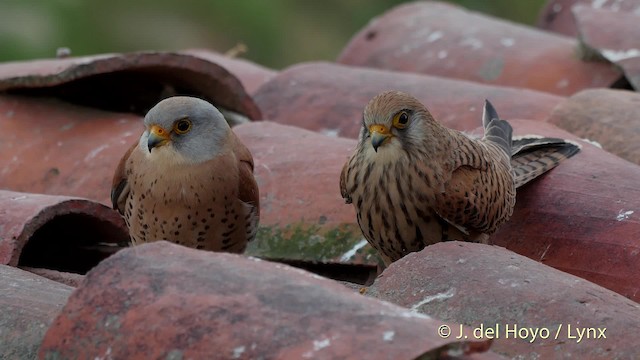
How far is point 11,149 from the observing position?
4.31m

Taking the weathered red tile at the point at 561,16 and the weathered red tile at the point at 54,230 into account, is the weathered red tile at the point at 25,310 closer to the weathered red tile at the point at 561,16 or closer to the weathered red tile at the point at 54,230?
the weathered red tile at the point at 54,230

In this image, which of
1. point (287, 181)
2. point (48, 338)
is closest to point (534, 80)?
point (287, 181)

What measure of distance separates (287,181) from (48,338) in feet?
5.59

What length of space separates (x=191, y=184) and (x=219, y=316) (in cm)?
166

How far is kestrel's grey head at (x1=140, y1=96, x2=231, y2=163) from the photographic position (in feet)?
12.4

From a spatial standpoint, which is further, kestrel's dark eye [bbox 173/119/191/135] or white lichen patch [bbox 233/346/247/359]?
kestrel's dark eye [bbox 173/119/191/135]

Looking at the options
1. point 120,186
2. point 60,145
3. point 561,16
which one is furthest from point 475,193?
point 561,16

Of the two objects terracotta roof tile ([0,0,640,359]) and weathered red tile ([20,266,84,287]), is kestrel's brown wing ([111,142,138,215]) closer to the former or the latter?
terracotta roof tile ([0,0,640,359])

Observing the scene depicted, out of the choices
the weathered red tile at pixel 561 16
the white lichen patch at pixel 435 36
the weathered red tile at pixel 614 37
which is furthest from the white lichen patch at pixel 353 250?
the weathered red tile at pixel 561 16

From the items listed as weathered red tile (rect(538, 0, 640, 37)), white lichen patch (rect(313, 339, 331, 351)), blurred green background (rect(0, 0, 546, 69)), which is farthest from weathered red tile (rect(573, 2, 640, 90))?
blurred green background (rect(0, 0, 546, 69))

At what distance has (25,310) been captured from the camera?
8.69ft

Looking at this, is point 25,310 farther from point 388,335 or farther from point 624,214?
point 624,214

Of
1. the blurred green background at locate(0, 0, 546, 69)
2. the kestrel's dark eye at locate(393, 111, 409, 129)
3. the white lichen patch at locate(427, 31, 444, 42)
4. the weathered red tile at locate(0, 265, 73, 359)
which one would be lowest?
the blurred green background at locate(0, 0, 546, 69)

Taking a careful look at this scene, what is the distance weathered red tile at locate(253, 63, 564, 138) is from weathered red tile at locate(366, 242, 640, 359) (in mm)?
1846
